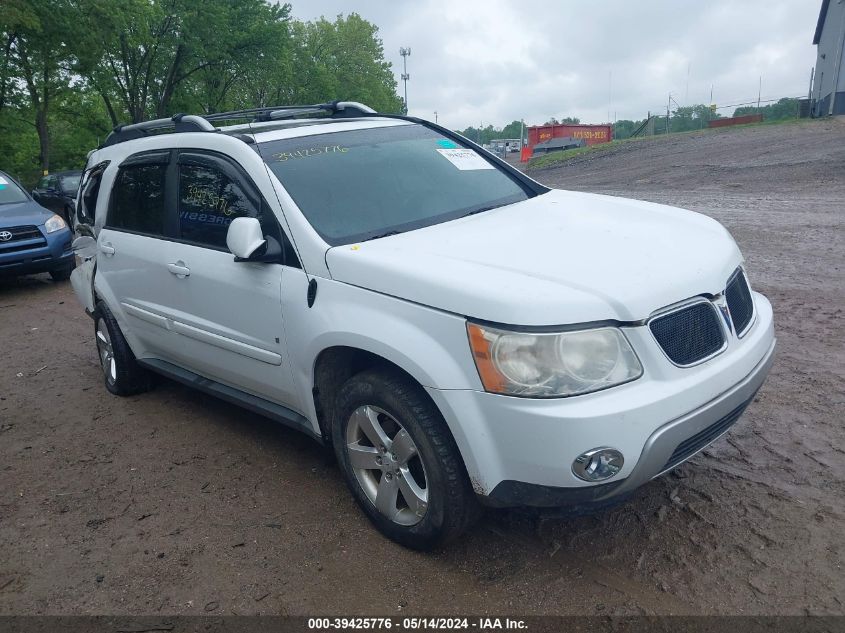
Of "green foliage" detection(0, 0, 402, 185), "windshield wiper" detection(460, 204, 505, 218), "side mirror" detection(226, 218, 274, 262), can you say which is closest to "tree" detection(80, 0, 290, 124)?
"green foliage" detection(0, 0, 402, 185)

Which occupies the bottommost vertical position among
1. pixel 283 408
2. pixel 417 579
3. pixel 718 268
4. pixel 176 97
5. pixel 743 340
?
pixel 417 579

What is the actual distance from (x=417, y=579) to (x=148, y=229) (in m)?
2.84

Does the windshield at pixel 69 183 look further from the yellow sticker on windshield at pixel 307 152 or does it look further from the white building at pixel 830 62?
the white building at pixel 830 62

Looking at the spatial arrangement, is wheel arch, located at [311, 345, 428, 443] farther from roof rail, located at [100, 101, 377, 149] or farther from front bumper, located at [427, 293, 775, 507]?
roof rail, located at [100, 101, 377, 149]

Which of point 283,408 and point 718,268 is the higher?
point 718,268

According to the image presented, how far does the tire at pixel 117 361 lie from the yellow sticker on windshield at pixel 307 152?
219 cm

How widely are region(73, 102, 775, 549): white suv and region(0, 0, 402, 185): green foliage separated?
67.4ft

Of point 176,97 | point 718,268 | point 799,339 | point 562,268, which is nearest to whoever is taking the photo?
point 562,268

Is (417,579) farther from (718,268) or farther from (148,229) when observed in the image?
(148,229)

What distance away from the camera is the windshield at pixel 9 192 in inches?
416

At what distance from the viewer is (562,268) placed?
2881mm

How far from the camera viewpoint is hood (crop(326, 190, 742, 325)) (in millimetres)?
2654

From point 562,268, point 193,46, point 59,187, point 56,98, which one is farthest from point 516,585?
point 56,98

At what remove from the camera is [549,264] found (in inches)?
115
